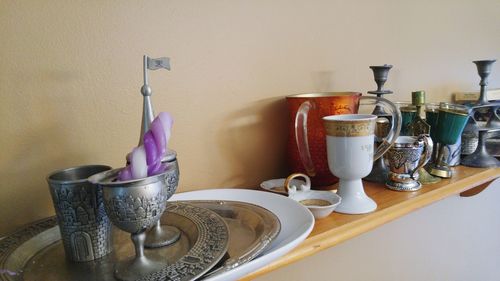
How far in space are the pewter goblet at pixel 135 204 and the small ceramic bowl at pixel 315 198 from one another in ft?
0.69

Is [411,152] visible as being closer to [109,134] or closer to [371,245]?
[371,245]

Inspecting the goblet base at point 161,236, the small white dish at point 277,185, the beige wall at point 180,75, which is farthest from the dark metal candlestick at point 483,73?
the goblet base at point 161,236

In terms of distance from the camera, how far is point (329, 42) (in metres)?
0.61

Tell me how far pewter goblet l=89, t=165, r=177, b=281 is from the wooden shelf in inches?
4.2

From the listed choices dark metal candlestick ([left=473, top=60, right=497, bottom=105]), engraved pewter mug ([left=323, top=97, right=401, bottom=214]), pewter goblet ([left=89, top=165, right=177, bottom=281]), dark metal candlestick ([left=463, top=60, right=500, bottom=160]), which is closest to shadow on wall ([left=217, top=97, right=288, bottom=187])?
engraved pewter mug ([left=323, top=97, right=401, bottom=214])

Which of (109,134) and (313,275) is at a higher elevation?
(109,134)

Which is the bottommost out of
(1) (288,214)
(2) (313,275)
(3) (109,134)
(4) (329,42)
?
(2) (313,275)

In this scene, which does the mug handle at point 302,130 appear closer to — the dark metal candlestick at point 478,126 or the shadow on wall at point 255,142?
the shadow on wall at point 255,142

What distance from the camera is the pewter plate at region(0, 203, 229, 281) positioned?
0.93 feet

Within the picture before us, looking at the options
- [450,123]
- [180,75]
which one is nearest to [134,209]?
[180,75]

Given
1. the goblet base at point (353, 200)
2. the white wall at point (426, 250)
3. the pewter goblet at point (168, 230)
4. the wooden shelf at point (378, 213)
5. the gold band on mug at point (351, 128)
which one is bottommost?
→ the white wall at point (426, 250)

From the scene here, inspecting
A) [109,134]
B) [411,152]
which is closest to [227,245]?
[109,134]

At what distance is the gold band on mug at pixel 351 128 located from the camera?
42cm

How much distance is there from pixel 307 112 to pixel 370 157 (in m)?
0.11
